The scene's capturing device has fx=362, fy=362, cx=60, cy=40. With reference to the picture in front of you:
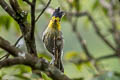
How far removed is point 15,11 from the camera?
1003 mm

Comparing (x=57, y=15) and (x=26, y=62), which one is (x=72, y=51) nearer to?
(x=57, y=15)

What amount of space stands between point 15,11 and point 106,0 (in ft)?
7.57

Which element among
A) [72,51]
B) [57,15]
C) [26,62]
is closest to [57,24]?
[57,15]

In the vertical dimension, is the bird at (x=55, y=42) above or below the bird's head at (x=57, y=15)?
below

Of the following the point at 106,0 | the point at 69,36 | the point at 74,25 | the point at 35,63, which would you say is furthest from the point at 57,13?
the point at 69,36

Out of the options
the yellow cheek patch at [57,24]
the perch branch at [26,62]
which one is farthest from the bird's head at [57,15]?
the perch branch at [26,62]

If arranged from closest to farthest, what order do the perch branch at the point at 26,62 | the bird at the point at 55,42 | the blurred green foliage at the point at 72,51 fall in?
the perch branch at the point at 26,62, the bird at the point at 55,42, the blurred green foliage at the point at 72,51

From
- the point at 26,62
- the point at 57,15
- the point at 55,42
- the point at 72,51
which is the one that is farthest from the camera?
the point at 72,51

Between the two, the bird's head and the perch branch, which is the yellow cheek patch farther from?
the perch branch

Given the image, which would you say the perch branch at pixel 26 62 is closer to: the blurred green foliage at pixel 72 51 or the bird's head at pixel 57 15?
the blurred green foliage at pixel 72 51

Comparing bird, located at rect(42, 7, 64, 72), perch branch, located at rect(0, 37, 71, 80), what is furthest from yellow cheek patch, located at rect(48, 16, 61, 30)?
perch branch, located at rect(0, 37, 71, 80)

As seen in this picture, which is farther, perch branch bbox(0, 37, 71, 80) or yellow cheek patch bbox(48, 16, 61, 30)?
yellow cheek patch bbox(48, 16, 61, 30)

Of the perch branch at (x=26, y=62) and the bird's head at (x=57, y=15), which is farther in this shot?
the bird's head at (x=57, y=15)

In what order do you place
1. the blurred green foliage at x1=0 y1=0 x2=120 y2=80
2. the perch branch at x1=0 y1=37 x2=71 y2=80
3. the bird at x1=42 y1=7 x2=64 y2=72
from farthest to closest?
the blurred green foliage at x1=0 y1=0 x2=120 y2=80 → the bird at x1=42 y1=7 x2=64 y2=72 → the perch branch at x1=0 y1=37 x2=71 y2=80
